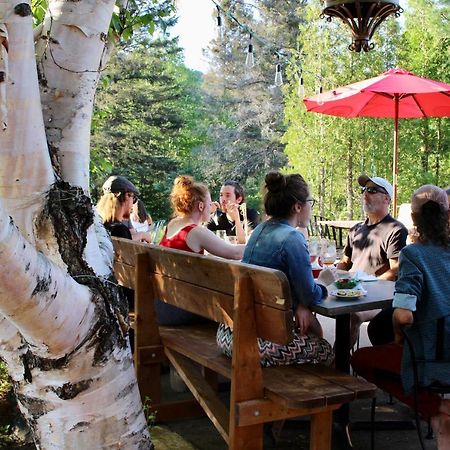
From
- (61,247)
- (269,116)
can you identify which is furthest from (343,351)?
(269,116)

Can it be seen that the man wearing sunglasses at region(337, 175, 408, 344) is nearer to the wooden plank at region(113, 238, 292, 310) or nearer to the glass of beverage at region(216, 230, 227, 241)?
the glass of beverage at region(216, 230, 227, 241)

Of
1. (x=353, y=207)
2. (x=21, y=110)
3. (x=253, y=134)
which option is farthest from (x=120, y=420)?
(x=253, y=134)

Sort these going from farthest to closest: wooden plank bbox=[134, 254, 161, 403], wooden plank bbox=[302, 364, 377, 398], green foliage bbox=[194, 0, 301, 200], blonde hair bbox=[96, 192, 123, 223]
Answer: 1. green foliage bbox=[194, 0, 301, 200]
2. blonde hair bbox=[96, 192, 123, 223]
3. wooden plank bbox=[134, 254, 161, 403]
4. wooden plank bbox=[302, 364, 377, 398]

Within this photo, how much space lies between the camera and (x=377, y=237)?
4.65m

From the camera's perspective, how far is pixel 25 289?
1951 millimetres

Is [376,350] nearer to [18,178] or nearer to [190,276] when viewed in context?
[190,276]

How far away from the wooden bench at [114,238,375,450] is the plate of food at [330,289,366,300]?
384 millimetres

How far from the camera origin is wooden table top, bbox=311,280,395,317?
328cm

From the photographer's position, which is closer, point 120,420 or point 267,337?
point 120,420

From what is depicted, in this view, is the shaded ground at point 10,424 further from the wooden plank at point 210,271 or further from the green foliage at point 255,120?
the green foliage at point 255,120

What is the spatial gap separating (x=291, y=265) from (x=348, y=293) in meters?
0.38

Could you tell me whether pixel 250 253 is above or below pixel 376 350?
above

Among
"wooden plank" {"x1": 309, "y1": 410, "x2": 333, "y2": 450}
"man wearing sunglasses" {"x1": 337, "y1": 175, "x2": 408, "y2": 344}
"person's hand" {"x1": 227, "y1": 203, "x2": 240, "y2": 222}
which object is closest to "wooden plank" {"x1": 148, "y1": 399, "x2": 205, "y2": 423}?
"wooden plank" {"x1": 309, "y1": 410, "x2": 333, "y2": 450}

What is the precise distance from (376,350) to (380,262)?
1.24 m
